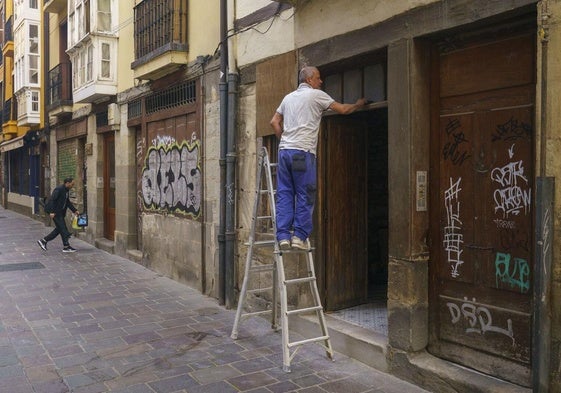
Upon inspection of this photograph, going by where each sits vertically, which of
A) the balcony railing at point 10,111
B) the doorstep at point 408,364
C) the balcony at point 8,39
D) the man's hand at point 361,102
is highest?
the balcony at point 8,39

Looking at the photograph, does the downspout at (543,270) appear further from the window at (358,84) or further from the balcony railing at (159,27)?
the balcony railing at (159,27)

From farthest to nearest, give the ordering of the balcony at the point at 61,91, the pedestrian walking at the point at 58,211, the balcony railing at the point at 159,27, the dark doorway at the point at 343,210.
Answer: the balcony at the point at 61,91 → the pedestrian walking at the point at 58,211 → the balcony railing at the point at 159,27 → the dark doorway at the point at 343,210

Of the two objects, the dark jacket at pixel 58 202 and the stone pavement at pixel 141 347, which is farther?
the dark jacket at pixel 58 202

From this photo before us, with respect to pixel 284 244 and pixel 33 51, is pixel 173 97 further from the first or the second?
pixel 33 51

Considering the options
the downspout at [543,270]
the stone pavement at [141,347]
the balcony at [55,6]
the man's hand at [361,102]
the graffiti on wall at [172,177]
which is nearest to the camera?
the downspout at [543,270]

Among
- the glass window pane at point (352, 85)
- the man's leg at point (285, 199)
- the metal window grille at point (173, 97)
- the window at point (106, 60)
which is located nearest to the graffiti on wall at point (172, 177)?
the metal window grille at point (173, 97)

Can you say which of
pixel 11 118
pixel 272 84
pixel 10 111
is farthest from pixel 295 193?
pixel 10 111

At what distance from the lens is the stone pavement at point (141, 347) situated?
15.5 feet

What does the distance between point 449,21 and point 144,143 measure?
7.49 meters

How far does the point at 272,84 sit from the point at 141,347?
11.1 feet

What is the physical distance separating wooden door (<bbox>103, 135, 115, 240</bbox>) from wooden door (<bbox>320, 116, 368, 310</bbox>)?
850 cm

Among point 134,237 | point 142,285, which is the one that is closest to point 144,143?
point 134,237

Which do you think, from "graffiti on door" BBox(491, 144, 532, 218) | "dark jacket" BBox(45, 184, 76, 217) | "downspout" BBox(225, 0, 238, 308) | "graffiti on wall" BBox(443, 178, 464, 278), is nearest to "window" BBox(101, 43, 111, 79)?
"dark jacket" BBox(45, 184, 76, 217)

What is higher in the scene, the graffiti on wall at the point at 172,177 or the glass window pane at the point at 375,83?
the glass window pane at the point at 375,83
